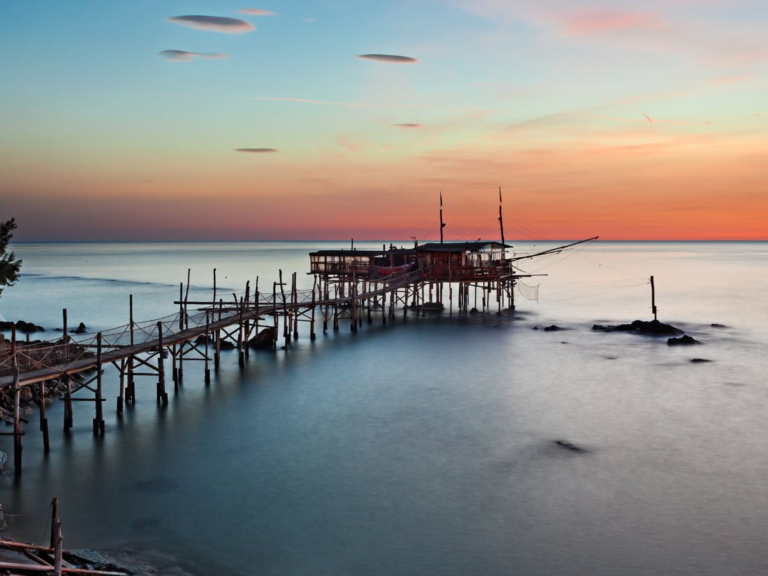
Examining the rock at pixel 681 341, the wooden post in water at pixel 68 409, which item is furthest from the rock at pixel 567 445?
the rock at pixel 681 341

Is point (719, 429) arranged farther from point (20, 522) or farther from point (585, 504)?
point (20, 522)

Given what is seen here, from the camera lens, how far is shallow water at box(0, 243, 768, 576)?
15.4m

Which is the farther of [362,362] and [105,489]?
[362,362]

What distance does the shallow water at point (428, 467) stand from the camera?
50.4ft

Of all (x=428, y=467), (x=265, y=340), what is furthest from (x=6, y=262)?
(x=428, y=467)

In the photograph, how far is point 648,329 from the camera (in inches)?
1833

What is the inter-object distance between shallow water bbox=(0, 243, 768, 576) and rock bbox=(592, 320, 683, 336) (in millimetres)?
6236

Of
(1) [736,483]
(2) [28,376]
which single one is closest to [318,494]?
(2) [28,376]

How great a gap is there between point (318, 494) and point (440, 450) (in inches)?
208

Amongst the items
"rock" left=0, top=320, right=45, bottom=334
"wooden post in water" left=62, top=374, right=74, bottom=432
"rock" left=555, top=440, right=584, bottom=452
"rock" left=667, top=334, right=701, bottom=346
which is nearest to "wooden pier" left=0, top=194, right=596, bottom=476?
"wooden post in water" left=62, top=374, right=74, bottom=432

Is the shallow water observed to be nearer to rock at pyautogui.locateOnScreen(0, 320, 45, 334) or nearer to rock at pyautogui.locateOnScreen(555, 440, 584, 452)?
rock at pyautogui.locateOnScreen(555, 440, 584, 452)

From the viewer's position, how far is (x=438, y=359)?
37.8 m

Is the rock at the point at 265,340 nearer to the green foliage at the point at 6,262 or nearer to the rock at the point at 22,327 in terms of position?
the green foliage at the point at 6,262

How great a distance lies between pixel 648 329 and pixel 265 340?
88.5ft
